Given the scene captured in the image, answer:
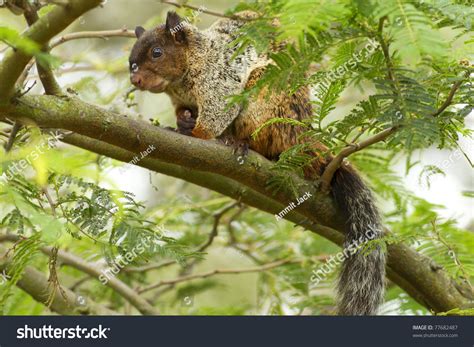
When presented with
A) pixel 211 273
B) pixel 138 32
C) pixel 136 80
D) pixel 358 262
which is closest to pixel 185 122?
pixel 136 80

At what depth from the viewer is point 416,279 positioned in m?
4.70

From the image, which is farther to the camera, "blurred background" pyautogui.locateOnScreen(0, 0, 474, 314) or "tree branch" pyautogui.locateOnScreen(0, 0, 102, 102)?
"blurred background" pyautogui.locateOnScreen(0, 0, 474, 314)

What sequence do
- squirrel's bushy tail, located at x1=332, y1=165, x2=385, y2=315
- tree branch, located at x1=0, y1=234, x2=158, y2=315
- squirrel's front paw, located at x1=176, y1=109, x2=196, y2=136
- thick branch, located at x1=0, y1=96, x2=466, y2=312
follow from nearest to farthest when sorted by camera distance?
thick branch, located at x1=0, y1=96, x2=466, y2=312 < squirrel's bushy tail, located at x1=332, y1=165, x2=385, y2=315 < squirrel's front paw, located at x1=176, y1=109, x2=196, y2=136 < tree branch, located at x1=0, y1=234, x2=158, y2=315

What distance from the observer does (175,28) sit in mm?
5445

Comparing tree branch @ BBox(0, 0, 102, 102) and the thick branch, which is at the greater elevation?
tree branch @ BBox(0, 0, 102, 102)

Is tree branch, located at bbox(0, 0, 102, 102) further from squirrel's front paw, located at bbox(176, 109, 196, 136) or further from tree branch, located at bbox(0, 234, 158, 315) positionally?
tree branch, located at bbox(0, 234, 158, 315)

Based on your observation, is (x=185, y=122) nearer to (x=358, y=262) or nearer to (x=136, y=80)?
(x=136, y=80)

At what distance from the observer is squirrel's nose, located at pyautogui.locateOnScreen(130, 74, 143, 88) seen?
5.30 meters

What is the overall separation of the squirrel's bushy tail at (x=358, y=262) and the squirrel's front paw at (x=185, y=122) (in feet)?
3.99

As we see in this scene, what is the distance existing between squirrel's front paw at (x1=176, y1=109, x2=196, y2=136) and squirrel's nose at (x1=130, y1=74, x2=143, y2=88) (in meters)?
0.42

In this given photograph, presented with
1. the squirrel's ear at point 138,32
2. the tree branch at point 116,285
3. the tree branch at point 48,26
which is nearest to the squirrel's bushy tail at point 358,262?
the tree branch at point 116,285

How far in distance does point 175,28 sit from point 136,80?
521 mm

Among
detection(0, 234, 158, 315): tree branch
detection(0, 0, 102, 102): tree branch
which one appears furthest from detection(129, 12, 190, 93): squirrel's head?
detection(0, 0, 102, 102): tree branch
